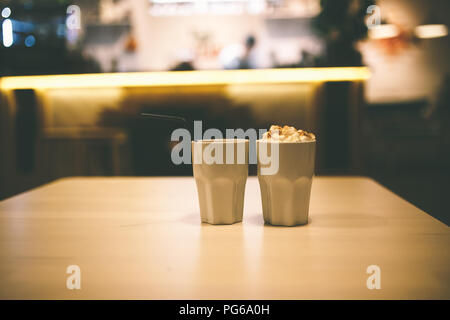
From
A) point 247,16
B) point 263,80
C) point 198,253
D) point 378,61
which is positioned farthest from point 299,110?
point 378,61

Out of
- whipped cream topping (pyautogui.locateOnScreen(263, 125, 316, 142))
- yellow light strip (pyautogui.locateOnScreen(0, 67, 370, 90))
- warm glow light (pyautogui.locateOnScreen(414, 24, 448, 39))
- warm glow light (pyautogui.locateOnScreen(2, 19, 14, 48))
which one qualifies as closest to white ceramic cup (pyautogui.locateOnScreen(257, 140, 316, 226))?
whipped cream topping (pyautogui.locateOnScreen(263, 125, 316, 142))

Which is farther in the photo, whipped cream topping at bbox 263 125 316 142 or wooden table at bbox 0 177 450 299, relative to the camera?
whipped cream topping at bbox 263 125 316 142

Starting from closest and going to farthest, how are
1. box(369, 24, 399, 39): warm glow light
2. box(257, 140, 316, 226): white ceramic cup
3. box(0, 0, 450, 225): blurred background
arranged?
box(257, 140, 316, 226): white ceramic cup → box(0, 0, 450, 225): blurred background → box(369, 24, 399, 39): warm glow light

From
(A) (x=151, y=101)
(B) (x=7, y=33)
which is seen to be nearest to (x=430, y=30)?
(A) (x=151, y=101)

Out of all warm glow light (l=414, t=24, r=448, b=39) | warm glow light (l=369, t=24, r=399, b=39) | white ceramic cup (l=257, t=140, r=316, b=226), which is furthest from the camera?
warm glow light (l=414, t=24, r=448, b=39)

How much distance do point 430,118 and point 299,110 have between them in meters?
2.92

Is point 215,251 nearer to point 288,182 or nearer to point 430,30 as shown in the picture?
point 288,182

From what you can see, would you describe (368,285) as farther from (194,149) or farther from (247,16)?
(247,16)

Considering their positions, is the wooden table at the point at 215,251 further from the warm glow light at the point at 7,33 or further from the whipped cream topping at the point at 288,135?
the warm glow light at the point at 7,33

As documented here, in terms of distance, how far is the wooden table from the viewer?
0.46 meters

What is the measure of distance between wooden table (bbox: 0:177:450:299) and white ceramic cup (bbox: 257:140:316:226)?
25mm

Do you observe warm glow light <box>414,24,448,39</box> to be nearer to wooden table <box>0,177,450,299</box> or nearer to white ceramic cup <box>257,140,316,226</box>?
wooden table <box>0,177,450,299</box>

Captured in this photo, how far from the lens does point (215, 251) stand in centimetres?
58

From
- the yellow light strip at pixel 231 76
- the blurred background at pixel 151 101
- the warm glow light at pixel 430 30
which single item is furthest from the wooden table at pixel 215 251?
the warm glow light at pixel 430 30
